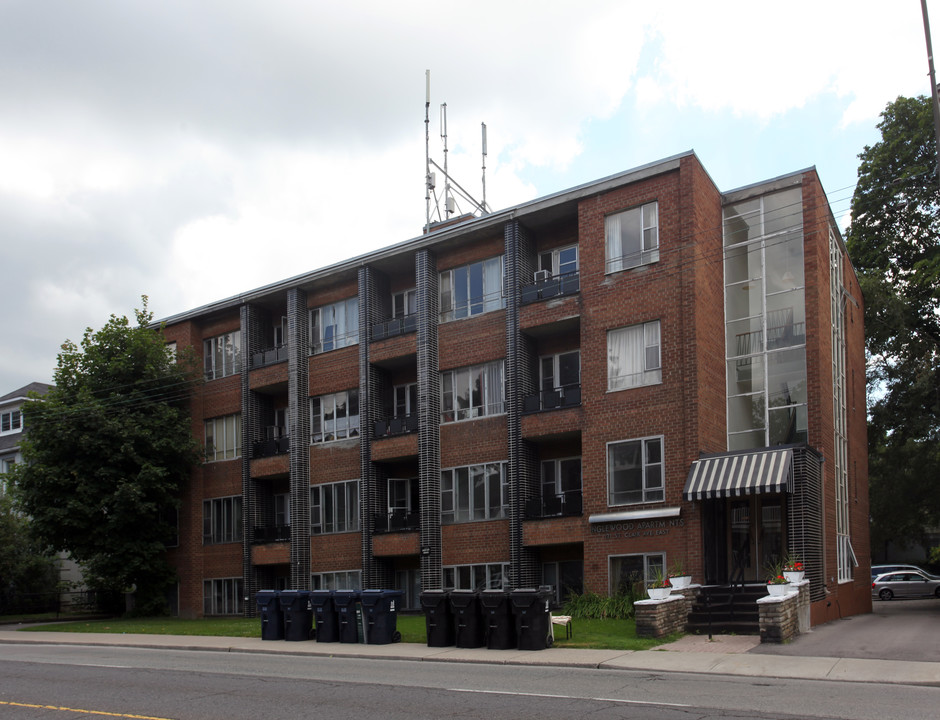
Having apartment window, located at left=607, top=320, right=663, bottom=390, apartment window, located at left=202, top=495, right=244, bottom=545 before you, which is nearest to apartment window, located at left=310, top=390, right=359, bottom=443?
apartment window, located at left=202, top=495, right=244, bottom=545

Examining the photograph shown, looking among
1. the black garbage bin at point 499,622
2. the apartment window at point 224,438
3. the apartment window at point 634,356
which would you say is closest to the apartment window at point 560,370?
the apartment window at point 634,356

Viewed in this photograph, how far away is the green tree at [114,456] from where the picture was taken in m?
35.5

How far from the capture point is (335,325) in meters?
35.4

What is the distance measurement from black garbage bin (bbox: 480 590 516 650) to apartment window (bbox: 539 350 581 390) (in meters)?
10.5

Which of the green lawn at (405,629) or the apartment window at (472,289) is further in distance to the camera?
the apartment window at (472,289)

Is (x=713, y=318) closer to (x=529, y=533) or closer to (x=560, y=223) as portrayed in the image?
(x=560, y=223)

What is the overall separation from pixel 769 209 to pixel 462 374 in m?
10.8

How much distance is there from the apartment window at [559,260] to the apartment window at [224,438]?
1479 centimetres

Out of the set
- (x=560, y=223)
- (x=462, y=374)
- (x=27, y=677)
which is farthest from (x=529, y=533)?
(x=27, y=677)

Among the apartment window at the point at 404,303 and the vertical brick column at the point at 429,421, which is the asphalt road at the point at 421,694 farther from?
the apartment window at the point at 404,303

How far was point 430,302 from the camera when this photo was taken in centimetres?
3161

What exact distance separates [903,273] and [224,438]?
28157 millimetres

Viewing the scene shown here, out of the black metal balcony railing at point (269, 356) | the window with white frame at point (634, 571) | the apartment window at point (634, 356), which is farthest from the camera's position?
the black metal balcony railing at point (269, 356)

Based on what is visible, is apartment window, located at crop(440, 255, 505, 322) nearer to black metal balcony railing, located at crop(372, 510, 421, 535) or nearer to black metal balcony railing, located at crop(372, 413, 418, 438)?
black metal balcony railing, located at crop(372, 413, 418, 438)
